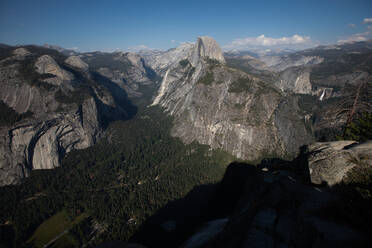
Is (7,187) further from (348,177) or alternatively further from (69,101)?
(348,177)

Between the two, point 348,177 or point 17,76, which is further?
point 17,76

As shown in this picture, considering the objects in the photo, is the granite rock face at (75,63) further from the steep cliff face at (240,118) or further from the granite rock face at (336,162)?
the granite rock face at (336,162)

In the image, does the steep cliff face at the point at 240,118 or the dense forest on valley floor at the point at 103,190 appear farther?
the steep cliff face at the point at 240,118

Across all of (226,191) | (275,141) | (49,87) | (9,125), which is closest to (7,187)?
(9,125)

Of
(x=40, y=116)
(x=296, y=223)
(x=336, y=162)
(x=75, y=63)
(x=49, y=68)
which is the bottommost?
(x=40, y=116)

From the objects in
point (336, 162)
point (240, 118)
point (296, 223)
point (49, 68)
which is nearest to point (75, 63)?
point (49, 68)

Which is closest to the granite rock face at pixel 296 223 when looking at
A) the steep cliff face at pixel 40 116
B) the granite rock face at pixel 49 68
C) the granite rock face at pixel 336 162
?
the granite rock face at pixel 336 162

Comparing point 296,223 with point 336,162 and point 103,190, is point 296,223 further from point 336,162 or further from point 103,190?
point 103,190
